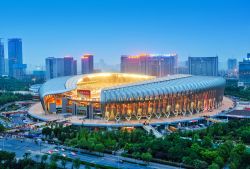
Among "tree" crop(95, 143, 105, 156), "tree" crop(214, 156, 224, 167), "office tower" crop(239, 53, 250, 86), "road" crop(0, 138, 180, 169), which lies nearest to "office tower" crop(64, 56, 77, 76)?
"office tower" crop(239, 53, 250, 86)

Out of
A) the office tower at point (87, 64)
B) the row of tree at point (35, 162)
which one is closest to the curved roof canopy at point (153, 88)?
the row of tree at point (35, 162)

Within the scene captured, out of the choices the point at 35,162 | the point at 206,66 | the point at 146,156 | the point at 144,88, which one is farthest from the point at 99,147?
the point at 206,66

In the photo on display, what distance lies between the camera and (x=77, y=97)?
64500 mm

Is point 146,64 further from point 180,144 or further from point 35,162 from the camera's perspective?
point 35,162

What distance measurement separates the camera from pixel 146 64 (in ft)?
468

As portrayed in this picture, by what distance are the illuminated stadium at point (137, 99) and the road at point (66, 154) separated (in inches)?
572

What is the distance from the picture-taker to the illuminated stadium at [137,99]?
57031mm

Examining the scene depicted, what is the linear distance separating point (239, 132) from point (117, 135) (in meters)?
16.7

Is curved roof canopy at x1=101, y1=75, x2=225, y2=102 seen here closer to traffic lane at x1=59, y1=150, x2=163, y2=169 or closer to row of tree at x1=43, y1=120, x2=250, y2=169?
row of tree at x1=43, y1=120, x2=250, y2=169

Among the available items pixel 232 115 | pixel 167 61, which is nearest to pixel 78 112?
pixel 232 115

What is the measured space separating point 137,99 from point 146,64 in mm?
86282

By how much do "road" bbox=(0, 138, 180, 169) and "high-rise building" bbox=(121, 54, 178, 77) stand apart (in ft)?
319

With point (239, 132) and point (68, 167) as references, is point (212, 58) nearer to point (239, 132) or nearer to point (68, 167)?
point (239, 132)

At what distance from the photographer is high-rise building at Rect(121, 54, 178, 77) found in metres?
142
